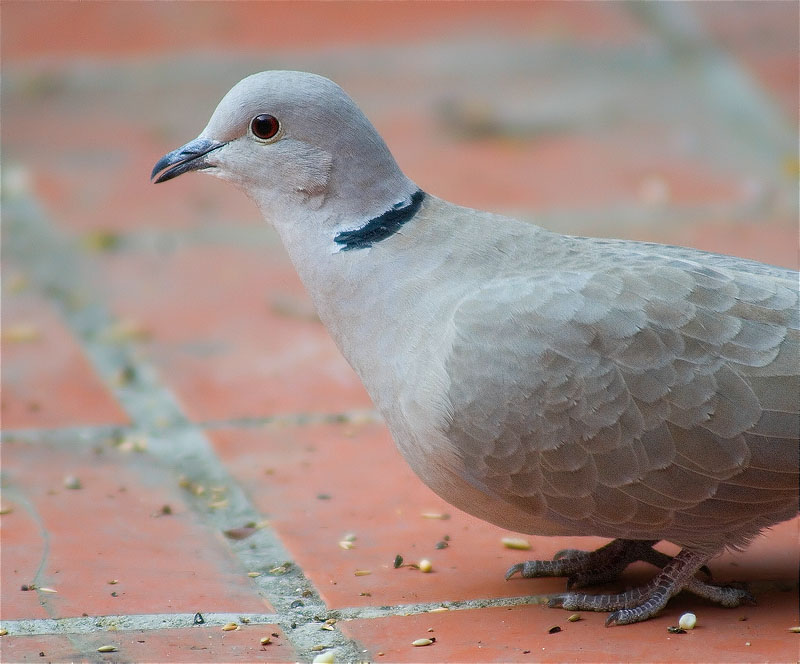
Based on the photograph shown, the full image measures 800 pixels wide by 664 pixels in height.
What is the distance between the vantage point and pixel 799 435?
239 cm

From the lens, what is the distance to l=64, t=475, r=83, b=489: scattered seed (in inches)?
124

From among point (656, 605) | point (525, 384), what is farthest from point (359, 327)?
point (656, 605)

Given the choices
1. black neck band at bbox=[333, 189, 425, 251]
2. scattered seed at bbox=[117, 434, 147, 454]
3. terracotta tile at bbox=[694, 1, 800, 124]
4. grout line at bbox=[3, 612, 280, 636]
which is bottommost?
grout line at bbox=[3, 612, 280, 636]

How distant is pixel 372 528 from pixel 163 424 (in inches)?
33.7

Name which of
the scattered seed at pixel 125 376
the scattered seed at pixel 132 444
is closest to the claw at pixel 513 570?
the scattered seed at pixel 132 444

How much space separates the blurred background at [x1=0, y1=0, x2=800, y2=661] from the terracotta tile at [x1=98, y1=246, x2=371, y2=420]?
0.01 m

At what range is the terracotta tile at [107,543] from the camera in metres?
2.56

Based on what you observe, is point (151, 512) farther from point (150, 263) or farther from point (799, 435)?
point (150, 263)

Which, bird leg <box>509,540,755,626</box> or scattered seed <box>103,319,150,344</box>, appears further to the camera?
scattered seed <box>103,319,150,344</box>

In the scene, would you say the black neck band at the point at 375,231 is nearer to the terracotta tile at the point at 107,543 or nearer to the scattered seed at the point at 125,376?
the terracotta tile at the point at 107,543

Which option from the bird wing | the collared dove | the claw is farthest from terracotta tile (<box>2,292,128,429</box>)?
the bird wing

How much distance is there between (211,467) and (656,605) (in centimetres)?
130

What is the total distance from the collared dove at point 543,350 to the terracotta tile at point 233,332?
1.04m

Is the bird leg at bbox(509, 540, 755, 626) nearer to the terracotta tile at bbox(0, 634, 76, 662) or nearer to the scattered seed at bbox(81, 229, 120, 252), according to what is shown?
the terracotta tile at bbox(0, 634, 76, 662)
